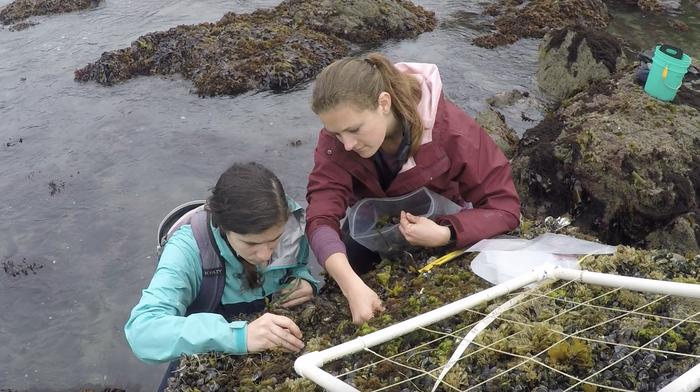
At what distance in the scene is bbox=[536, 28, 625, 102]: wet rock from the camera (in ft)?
33.1

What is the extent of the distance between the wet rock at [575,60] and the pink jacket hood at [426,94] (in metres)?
7.03

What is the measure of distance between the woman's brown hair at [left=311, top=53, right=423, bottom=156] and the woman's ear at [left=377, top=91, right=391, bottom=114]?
2 cm

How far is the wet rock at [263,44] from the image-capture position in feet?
37.9

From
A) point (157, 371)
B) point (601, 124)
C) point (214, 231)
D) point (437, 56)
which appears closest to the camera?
point (214, 231)

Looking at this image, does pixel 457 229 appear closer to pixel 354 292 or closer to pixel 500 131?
pixel 354 292

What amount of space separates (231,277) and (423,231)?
133 cm

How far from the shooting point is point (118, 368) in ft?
19.4

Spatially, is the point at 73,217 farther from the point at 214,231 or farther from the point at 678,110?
the point at 678,110

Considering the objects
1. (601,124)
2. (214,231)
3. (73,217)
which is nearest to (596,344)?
(214,231)

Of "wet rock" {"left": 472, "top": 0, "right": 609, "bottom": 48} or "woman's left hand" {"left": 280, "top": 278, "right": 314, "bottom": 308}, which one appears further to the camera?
"wet rock" {"left": 472, "top": 0, "right": 609, "bottom": 48}

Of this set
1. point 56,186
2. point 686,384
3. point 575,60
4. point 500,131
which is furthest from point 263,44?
point 686,384

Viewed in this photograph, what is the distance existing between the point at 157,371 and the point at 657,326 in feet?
16.0

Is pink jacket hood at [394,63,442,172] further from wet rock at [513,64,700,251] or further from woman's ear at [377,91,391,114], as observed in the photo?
wet rock at [513,64,700,251]

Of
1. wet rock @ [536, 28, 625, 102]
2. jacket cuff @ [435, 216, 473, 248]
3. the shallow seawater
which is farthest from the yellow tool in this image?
wet rock @ [536, 28, 625, 102]
